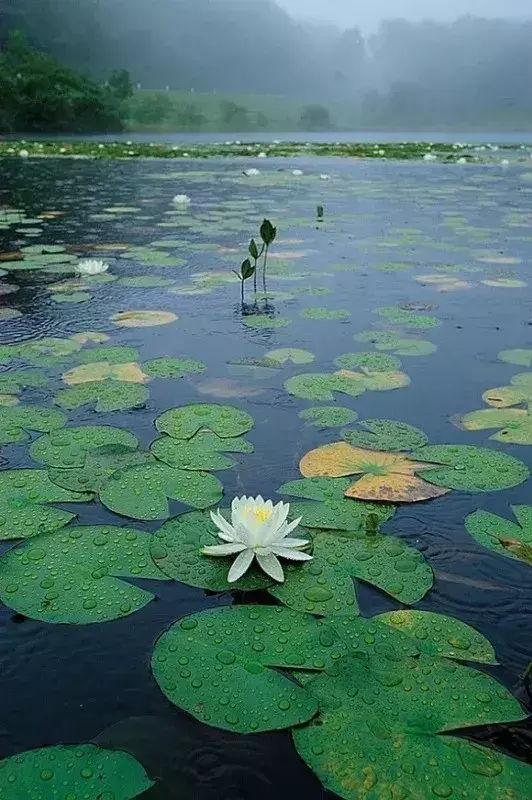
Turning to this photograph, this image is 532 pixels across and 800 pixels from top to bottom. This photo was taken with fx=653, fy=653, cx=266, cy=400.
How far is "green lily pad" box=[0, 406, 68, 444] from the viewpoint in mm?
2064

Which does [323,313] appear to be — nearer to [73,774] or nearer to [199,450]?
[199,450]

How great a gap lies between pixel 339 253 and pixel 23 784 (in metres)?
4.66

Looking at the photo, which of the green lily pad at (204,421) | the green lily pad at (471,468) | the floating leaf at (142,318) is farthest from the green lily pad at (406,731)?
the floating leaf at (142,318)

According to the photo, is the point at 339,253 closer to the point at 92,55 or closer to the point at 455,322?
the point at 455,322

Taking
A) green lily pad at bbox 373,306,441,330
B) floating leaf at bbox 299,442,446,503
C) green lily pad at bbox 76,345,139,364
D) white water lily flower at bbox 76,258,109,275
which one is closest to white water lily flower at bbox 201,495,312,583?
floating leaf at bbox 299,442,446,503

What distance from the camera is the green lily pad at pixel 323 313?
11.3 ft

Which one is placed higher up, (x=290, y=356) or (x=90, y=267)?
(x=90, y=267)

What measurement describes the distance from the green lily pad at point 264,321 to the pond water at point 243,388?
11mm

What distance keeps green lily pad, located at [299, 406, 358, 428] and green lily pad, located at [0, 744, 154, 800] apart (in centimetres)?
135

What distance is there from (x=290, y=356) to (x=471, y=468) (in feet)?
3.77

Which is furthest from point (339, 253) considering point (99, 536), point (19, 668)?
point (19, 668)

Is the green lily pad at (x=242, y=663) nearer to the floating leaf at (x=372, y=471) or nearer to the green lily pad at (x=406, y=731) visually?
the green lily pad at (x=406, y=731)

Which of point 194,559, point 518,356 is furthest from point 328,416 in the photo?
point 518,356

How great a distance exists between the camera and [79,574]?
1414 millimetres
